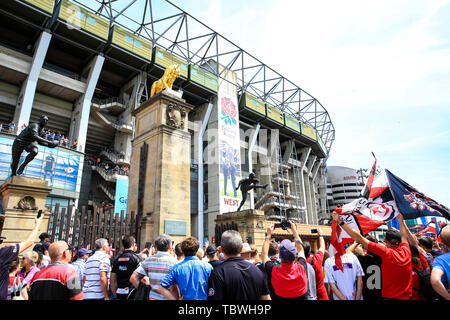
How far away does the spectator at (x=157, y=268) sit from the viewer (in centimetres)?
370

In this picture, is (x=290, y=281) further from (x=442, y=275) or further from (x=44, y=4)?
(x=44, y=4)

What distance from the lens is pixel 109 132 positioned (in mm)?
35688

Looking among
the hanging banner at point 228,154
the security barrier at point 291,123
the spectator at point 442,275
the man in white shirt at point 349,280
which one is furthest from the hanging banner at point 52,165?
the security barrier at point 291,123

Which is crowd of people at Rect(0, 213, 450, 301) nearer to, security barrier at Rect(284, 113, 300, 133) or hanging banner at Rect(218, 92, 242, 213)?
hanging banner at Rect(218, 92, 242, 213)

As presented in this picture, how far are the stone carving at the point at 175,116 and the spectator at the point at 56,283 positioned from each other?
34.5 feet

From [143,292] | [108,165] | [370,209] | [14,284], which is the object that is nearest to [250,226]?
[370,209]

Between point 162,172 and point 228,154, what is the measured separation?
1053 inches

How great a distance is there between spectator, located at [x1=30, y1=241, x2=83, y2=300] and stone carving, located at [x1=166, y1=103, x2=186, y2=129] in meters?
10.5

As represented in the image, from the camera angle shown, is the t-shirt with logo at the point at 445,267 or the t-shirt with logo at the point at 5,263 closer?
the t-shirt with logo at the point at 445,267

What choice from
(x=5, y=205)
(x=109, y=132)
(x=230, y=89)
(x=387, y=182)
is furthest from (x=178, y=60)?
(x=387, y=182)

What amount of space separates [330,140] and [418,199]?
2483 inches

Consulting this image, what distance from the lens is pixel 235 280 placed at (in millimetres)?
2918

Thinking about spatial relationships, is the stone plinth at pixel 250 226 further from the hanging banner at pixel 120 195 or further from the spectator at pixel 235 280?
the hanging banner at pixel 120 195
